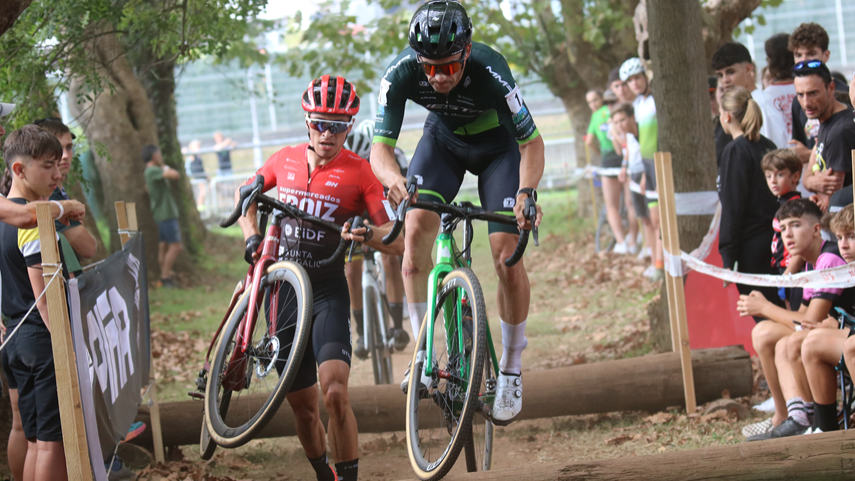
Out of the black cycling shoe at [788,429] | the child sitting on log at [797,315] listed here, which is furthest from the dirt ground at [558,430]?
the child sitting on log at [797,315]

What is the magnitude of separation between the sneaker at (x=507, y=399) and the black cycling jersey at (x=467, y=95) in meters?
1.36

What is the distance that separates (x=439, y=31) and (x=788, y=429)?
10.6ft

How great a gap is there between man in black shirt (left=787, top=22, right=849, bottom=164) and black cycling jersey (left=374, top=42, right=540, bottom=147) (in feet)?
9.14

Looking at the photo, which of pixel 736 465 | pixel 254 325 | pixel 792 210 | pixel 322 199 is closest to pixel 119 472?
pixel 254 325

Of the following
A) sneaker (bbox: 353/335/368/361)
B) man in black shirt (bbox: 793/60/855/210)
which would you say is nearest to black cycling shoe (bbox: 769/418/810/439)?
man in black shirt (bbox: 793/60/855/210)

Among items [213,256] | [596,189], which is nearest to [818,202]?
[596,189]

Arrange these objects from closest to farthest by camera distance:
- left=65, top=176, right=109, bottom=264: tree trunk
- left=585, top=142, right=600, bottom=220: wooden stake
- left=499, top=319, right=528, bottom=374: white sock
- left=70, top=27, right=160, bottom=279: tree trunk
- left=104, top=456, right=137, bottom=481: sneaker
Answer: left=499, top=319, right=528, bottom=374: white sock, left=104, top=456, right=137, bottom=481: sneaker, left=65, top=176, right=109, bottom=264: tree trunk, left=70, top=27, right=160, bottom=279: tree trunk, left=585, top=142, right=600, bottom=220: wooden stake

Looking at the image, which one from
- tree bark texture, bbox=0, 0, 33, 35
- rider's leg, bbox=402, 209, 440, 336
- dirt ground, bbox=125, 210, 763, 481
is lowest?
dirt ground, bbox=125, 210, 763, 481

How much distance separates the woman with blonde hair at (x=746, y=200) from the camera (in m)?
5.89

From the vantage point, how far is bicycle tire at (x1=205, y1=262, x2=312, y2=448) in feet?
13.4

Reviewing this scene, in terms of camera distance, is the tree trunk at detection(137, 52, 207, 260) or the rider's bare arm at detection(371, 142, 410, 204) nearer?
the rider's bare arm at detection(371, 142, 410, 204)

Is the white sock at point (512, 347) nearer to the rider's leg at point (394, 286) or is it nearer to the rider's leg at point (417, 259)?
the rider's leg at point (417, 259)

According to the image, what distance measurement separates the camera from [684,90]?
6.94 metres

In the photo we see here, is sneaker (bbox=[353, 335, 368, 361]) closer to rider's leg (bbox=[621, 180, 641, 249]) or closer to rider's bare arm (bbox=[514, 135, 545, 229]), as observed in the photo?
rider's bare arm (bbox=[514, 135, 545, 229])
